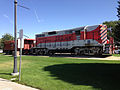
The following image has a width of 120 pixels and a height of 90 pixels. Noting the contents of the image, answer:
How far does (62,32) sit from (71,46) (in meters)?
3.38

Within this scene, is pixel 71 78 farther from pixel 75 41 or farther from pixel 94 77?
pixel 75 41

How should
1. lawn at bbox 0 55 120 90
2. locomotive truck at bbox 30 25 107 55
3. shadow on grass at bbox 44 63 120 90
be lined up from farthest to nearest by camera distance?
locomotive truck at bbox 30 25 107 55
shadow on grass at bbox 44 63 120 90
lawn at bbox 0 55 120 90

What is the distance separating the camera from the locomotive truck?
15.2m

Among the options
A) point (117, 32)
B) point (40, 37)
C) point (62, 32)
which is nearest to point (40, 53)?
point (40, 37)

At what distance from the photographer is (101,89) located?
13.1ft

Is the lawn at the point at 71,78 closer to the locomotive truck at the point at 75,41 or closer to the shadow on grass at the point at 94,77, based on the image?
the shadow on grass at the point at 94,77

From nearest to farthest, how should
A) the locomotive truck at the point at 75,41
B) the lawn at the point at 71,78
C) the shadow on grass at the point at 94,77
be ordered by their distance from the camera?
the lawn at the point at 71,78 < the shadow on grass at the point at 94,77 < the locomotive truck at the point at 75,41

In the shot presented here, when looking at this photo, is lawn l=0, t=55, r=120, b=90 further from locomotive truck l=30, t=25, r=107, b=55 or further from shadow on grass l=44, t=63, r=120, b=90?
locomotive truck l=30, t=25, r=107, b=55

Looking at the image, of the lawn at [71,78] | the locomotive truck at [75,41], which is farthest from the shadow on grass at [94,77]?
the locomotive truck at [75,41]

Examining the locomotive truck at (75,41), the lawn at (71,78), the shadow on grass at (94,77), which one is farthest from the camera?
the locomotive truck at (75,41)

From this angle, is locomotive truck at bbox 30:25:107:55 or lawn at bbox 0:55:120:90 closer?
lawn at bbox 0:55:120:90

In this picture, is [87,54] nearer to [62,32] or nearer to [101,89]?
[62,32]

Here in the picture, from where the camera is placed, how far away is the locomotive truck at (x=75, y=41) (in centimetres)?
1517

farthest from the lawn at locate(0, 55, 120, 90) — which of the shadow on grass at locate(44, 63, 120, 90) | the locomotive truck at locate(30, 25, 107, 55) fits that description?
the locomotive truck at locate(30, 25, 107, 55)
